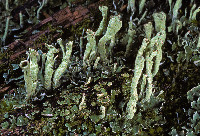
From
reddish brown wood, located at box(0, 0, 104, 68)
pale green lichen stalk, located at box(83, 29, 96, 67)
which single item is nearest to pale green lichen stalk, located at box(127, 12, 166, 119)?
pale green lichen stalk, located at box(83, 29, 96, 67)

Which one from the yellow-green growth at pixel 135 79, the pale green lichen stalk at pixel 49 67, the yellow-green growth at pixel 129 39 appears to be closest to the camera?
the yellow-green growth at pixel 135 79

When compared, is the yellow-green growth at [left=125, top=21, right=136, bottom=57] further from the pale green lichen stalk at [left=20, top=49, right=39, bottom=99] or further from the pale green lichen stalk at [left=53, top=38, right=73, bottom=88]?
the pale green lichen stalk at [left=20, top=49, right=39, bottom=99]

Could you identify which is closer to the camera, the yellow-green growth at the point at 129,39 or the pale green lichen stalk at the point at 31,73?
the pale green lichen stalk at the point at 31,73

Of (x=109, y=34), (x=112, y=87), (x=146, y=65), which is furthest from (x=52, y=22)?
(x=146, y=65)

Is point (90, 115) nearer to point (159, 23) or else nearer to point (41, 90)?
point (41, 90)

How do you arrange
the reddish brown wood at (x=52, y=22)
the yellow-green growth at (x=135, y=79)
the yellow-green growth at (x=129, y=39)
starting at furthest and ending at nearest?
the reddish brown wood at (x=52, y=22), the yellow-green growth at (x=129, y=39), the yellow-green growth at (x=135, y=79)

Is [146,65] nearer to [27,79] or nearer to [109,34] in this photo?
[109,34]

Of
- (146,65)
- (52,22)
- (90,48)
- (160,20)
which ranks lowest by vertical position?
(146,65)

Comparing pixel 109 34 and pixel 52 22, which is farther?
pixel 52 22

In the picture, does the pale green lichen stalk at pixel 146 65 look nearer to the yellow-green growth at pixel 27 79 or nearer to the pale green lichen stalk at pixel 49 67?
the pale green lichen stalk at pixel 49 67

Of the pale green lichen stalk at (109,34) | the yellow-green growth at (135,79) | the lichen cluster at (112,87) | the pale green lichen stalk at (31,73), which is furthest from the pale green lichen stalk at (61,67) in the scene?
the yellow-green growth at (135,79)

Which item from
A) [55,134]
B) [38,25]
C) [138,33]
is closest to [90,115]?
[55,134]

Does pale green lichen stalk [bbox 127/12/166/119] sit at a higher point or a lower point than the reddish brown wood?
lower

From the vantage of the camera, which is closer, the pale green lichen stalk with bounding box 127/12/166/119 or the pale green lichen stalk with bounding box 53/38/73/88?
the pale green lichen stalk with bounding box 127/12/166/119
